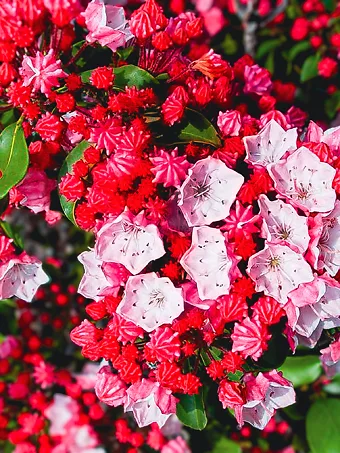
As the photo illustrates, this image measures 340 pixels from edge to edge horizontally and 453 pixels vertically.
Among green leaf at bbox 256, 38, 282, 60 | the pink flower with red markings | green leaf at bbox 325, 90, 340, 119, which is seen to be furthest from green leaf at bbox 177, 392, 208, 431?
green leaf at bbox 256, 38, 282, 60

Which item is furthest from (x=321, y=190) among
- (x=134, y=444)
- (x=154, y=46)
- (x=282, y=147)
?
(x=134, y=444)

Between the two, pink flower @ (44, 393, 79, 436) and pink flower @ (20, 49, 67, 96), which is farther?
pink flower @ (44, 393, 79, 436)

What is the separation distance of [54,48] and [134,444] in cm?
112

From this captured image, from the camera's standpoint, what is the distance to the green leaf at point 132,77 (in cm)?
126

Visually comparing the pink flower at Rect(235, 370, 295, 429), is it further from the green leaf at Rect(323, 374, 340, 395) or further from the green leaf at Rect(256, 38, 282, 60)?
the green leaf at Rect(256, 38, 282, 60)

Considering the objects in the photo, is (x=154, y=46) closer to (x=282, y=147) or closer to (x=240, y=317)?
(x=282, y=147)

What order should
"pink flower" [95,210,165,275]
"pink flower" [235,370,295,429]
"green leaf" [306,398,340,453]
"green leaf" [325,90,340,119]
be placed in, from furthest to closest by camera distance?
"green leaf" [325,90,340,119]
"green leaf" [306,398,340,453]
"pink flower" [235,370,295,429]
"pink flower" [95,210,165,275]

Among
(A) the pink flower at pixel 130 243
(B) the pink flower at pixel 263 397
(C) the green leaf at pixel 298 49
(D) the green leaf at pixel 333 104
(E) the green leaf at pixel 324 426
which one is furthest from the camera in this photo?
(C) the green leaf at pixel 298 49

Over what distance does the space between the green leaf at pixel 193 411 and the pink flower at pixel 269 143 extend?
0.50m

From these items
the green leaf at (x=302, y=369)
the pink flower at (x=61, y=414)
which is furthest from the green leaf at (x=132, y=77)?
the pink flower at (x=61, y=414)

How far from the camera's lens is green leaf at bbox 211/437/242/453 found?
75.5 inches

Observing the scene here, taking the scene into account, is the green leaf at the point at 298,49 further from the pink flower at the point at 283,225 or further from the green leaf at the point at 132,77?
the pink flower at the point at 283,225

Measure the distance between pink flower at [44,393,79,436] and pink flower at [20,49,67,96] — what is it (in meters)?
1.07

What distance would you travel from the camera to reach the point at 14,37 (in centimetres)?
123
